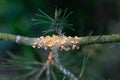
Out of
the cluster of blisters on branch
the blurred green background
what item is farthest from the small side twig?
the blurred green background

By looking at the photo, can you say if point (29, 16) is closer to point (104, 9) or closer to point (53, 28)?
point (104, 9)

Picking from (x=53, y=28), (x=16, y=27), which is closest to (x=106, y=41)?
(x=53, y=28)

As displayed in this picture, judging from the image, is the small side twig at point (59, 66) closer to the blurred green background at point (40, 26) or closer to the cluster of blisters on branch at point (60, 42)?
the cluster of blisters on branch at point (60, 42)

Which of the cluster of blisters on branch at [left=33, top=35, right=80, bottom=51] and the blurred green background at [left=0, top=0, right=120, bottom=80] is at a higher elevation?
the blurred green background at [left=0, top=0, right=120, bottom=80]

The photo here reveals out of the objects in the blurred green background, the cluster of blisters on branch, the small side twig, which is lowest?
the small side twig

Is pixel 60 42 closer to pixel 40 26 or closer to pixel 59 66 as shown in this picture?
pixel 59 66

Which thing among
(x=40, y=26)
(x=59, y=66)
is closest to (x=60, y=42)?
(x=59, y=66)

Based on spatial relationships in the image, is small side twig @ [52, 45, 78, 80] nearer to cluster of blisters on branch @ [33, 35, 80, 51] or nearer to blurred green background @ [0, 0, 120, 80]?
cluster of blisters on branch @ [33, 35, 80, 51]

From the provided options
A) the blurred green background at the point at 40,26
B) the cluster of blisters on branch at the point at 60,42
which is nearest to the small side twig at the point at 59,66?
the cluster of blisters on branch at the point at 60,42

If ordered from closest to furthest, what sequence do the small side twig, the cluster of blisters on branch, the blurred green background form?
the small side twig < the cluster of blisters on branch < the blurred green background
